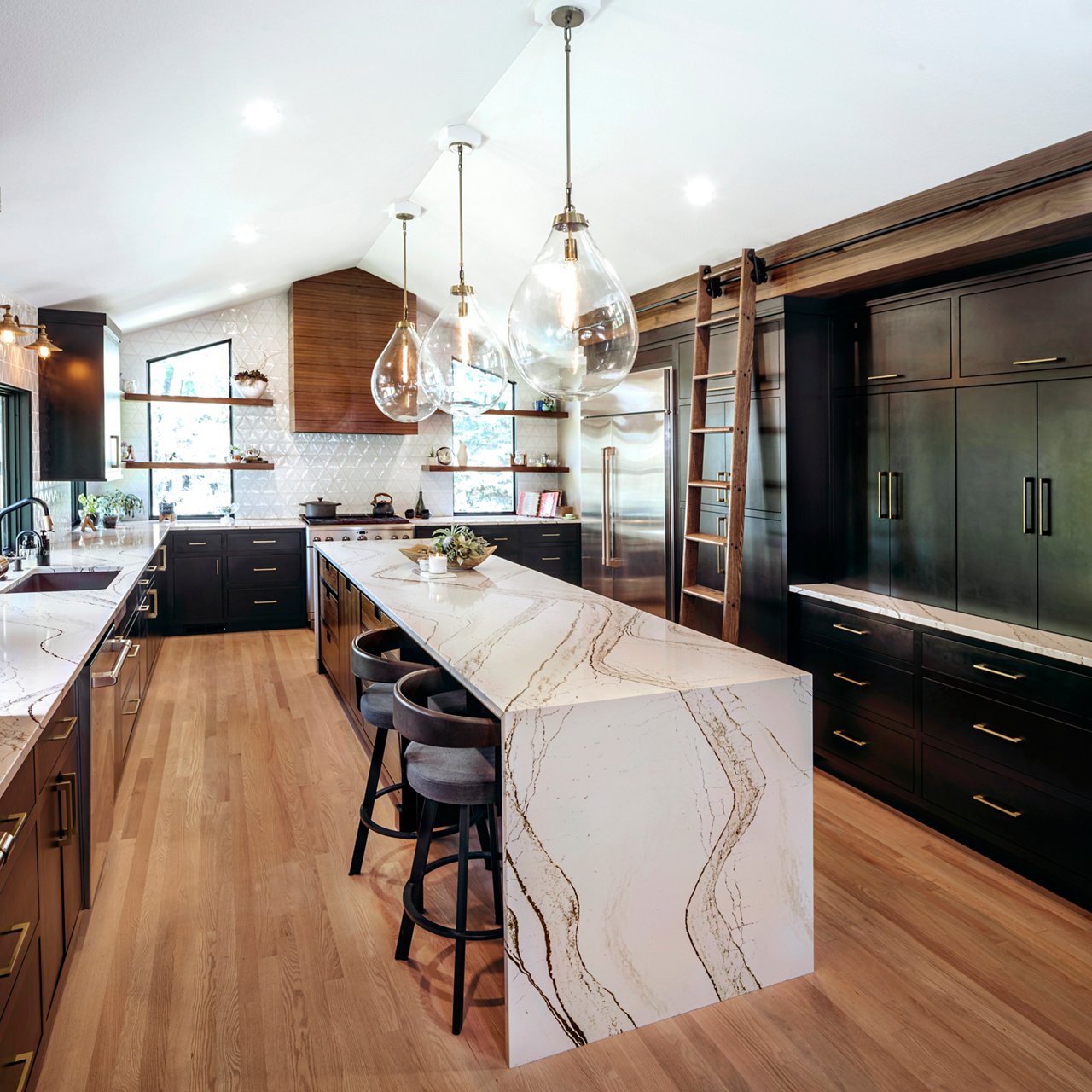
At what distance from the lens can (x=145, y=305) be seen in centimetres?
558

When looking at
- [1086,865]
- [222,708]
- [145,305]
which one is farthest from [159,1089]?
[145,305]

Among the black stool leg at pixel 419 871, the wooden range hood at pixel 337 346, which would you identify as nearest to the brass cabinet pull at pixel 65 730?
the black stool leg at pixel 419 871

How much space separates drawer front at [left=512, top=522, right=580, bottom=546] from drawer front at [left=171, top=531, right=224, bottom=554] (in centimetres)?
242

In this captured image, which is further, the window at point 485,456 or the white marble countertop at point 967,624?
the window at point 485,456

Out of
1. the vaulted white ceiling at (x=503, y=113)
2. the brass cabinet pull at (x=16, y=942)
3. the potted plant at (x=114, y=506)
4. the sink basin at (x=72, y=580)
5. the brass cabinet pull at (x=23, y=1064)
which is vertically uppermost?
the vaulted white ceiling at (x=503, y=113)

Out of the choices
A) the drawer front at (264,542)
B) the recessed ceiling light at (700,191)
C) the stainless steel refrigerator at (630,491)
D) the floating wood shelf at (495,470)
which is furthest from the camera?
the floating wood shelf at (495,470)

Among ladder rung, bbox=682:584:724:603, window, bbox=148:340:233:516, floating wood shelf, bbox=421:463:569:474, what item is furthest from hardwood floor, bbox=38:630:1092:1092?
floating wood shelf, bbox=421:463:569:474

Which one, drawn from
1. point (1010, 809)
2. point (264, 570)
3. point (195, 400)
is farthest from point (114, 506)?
point (1010, 809)

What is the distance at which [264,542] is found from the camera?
648 cm

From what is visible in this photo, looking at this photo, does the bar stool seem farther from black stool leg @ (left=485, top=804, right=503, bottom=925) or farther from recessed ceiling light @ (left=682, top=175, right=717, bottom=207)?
recessed ceiling light @ (left=682, top=175, right=717, bottom=207)

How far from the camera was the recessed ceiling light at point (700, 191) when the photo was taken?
3645mm

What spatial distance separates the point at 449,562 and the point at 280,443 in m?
3.63

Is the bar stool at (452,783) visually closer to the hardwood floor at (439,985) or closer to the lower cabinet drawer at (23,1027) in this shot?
the hardwood floor at (439,985)

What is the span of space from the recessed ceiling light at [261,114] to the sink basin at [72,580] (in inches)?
83.3
